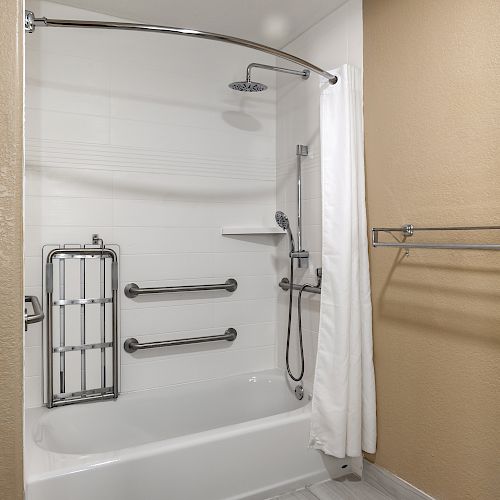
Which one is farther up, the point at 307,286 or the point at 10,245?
the point at 10,245

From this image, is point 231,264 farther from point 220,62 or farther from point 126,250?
point 220,62

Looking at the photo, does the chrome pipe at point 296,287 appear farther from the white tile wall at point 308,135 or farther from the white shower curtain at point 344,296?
the white shower curtain at point 344,296

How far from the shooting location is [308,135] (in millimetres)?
2654

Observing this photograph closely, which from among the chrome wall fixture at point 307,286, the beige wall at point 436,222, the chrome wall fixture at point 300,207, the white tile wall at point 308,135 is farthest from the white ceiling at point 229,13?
the chrome wall fixture at point 307,286

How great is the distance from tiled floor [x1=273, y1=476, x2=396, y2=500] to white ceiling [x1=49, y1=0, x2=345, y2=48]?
2.43m

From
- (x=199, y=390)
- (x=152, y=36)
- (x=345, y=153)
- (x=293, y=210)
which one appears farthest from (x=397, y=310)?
(x=152, y=36)

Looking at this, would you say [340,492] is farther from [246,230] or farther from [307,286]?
[246,230]

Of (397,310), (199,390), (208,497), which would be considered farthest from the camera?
(199,390)

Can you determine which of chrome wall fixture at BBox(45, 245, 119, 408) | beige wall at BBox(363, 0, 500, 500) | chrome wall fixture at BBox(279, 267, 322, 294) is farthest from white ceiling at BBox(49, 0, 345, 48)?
chrome wall fixture at BBox(279, 267, 322, 294)

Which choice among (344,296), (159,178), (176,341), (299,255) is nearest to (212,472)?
(176,341)

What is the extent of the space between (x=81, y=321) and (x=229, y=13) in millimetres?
1848

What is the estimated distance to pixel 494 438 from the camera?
5.31 ft

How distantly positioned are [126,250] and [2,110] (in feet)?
5.81

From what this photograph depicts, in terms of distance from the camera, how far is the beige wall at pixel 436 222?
1.64 m
